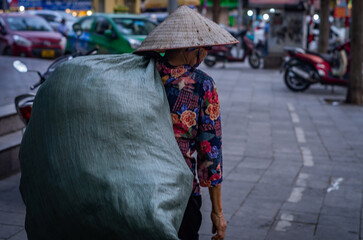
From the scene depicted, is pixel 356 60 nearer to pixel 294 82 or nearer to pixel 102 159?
pixel 294 82

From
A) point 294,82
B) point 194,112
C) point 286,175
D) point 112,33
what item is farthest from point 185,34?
point 112,33

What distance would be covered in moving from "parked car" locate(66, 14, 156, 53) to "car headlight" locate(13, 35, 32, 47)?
1448mm

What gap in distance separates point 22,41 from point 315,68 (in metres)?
7.71

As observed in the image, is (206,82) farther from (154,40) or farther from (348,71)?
(348,71)

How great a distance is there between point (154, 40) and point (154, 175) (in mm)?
689

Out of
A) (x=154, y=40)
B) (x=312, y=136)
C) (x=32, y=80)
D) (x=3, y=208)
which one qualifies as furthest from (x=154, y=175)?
(x=32, y=80)

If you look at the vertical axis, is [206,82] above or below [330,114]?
above

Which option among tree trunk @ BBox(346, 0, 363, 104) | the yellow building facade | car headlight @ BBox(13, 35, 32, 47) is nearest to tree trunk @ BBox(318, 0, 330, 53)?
tree trunk @ BBox(346, 0, 363, 104)

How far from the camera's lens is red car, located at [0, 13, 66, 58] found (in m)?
15.7

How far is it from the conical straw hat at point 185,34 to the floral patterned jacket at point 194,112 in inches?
3.7

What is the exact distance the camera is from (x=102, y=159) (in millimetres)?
2213

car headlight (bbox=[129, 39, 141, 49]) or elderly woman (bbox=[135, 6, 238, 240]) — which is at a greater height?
elderly woman (bbox=[135, 6, 238, 240])

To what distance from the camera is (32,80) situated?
10273mm

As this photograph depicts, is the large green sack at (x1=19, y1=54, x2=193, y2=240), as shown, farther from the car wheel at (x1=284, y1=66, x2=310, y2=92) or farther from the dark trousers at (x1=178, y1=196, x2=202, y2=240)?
the car wheel at (x1=284, y1=66, x2=310, y2=92)
